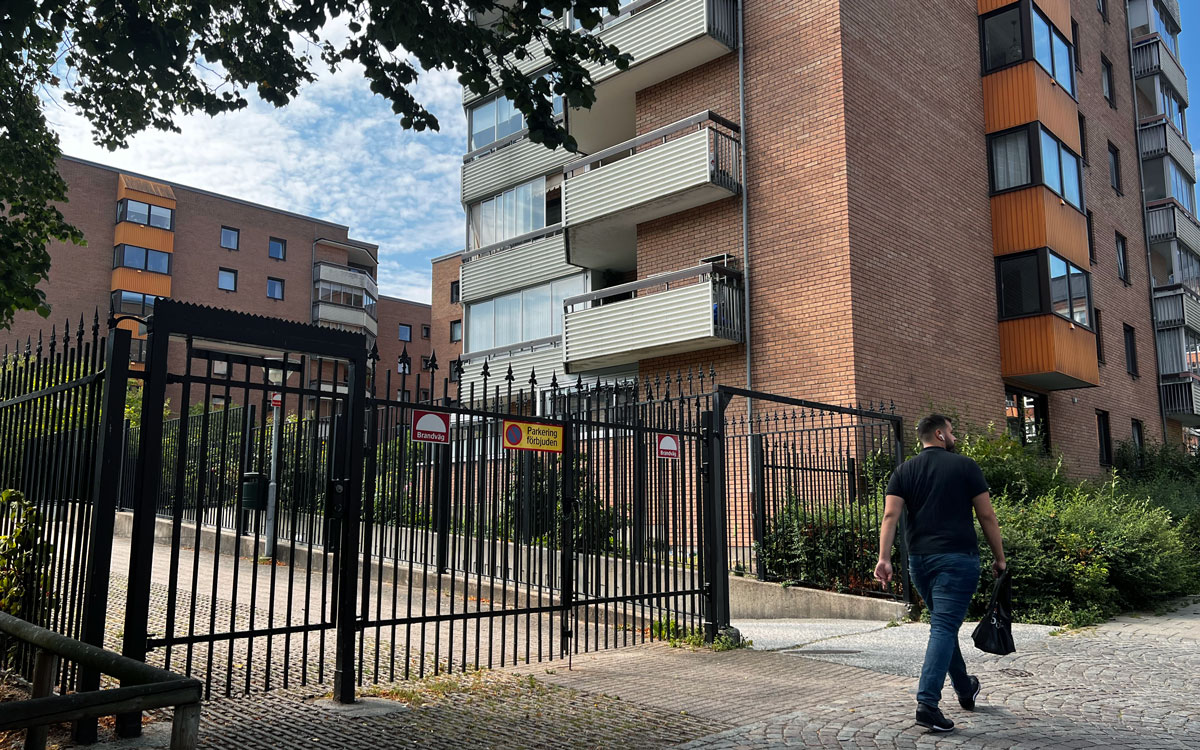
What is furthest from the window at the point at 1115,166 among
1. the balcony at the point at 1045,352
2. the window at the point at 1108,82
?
the balcony at the point at 1045,352

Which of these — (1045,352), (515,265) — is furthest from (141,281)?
(1045,352)

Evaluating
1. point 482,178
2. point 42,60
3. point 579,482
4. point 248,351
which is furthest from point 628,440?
point 482,178

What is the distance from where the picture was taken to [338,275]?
54312 millimetres

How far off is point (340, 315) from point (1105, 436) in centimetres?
4143

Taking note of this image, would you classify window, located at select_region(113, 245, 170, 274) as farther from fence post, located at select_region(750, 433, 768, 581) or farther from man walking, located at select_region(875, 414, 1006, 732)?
man walking, located at select_region(875, 414, 1006, 732)

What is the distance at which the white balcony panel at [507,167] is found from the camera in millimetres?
22344

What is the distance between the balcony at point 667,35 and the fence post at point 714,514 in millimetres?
10909

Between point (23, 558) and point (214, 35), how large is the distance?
500 centimetres

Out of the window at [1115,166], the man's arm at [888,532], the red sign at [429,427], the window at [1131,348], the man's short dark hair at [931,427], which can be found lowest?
the man's arm at [888,532]

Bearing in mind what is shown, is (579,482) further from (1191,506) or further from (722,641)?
(1191,506)

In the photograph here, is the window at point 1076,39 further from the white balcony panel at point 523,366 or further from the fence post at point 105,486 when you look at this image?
the fence post at point 105,486

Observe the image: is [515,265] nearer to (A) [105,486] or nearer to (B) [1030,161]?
(B) [1030,161]

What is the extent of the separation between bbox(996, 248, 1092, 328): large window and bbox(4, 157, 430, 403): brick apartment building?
32.5 metres

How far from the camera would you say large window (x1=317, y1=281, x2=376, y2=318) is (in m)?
53.9
